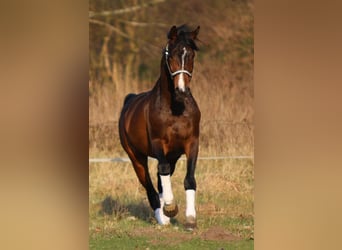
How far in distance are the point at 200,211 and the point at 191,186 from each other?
15cm

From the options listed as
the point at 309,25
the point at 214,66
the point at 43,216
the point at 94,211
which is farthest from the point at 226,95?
the point at 43,216

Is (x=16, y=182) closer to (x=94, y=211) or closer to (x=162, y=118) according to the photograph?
(x=94, y=211)

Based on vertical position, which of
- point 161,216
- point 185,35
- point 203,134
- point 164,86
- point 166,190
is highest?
point 185,35

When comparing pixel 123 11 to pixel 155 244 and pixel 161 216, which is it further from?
pixel 155 244

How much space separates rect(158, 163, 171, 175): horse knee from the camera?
3.46 meters

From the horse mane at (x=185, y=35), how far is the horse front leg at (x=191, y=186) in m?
0.56

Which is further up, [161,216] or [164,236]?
[161,216]

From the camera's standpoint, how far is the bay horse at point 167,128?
3.44 meters

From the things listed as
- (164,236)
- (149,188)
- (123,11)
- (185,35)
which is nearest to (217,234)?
(164,236)

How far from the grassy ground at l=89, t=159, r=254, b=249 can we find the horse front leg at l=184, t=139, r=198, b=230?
0.03 metres

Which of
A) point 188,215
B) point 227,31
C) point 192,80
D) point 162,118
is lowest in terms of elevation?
point 188,215

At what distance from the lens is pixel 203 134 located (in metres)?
3.48

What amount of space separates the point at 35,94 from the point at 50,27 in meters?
0.39

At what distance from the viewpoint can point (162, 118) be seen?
3.47 metres
